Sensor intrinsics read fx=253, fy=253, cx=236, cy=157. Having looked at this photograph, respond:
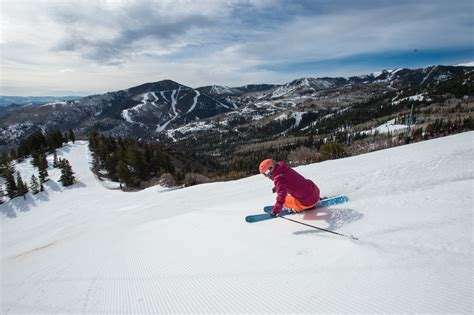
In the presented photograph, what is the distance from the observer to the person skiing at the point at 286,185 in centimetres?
682

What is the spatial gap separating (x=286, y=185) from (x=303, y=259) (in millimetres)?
2358

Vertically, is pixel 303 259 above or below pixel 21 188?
above

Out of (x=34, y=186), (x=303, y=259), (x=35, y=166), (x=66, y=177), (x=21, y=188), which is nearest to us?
(x=303, y=259)

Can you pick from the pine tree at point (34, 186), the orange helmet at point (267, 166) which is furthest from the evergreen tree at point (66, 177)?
the orange helmet at point (267, 166)

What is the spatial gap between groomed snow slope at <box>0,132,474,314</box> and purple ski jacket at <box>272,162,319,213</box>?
577 mm

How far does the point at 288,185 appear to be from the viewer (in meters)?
6.87

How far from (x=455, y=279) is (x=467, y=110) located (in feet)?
629

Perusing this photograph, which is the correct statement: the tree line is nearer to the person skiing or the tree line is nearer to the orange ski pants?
the orange ski pants

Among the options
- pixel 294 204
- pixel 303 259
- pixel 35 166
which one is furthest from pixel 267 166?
pixel 35 166

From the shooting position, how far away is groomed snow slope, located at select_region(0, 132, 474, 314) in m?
3.56

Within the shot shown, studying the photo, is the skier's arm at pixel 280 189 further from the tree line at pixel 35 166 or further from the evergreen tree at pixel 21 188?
the evergreen tree at pixel 21 188

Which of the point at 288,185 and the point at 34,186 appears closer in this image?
the point at 288,185

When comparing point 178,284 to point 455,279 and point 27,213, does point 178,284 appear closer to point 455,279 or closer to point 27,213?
point 455,279

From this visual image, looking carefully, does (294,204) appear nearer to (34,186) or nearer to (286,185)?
(286,185)
